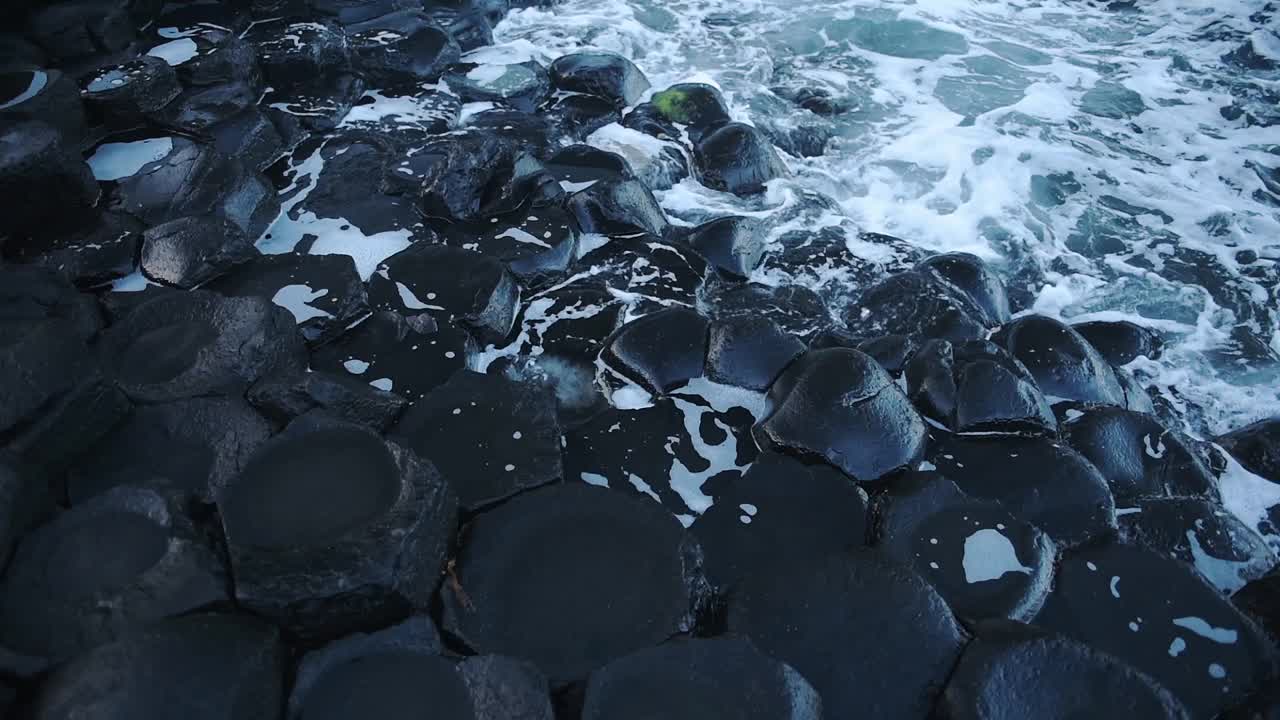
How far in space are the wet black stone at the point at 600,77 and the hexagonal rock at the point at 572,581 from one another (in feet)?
14.4

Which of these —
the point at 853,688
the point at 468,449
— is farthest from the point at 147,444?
the point at 853,688

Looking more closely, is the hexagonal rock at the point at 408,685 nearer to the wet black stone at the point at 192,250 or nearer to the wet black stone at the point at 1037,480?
the wet black stone at the point at 1037,480

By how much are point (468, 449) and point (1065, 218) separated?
15.8 feet

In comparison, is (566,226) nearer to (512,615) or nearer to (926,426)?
(926,426)

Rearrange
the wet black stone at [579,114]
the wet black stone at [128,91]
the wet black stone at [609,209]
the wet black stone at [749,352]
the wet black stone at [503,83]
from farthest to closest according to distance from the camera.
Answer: the wet black stone at [503,83] < the wet black stone at [579,114] < the wet black stone at [128,91] < the wet black stone at [609,209] < the wet black stone at [749,352]

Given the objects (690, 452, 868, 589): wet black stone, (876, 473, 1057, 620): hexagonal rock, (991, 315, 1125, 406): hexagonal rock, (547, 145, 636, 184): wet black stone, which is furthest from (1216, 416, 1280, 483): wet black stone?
(547, 145, 636, 184): wet black stone

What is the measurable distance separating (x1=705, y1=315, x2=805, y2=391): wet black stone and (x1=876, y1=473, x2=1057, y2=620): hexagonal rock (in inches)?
32.6

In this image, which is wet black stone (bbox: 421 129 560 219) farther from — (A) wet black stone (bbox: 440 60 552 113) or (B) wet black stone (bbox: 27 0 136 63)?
(B) wet black stone (bbox: 27 0 136 63)

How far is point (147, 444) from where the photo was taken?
2783mm

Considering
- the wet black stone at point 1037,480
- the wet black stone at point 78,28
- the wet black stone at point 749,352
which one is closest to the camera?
the wet black stone at point 1037,480

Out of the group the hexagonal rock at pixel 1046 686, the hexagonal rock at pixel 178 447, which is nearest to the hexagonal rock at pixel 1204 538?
the hexagonal rock at pixel 1046 686

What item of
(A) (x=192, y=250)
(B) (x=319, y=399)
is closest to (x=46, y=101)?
(A) (x=192, y=250)

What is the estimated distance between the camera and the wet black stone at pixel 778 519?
2.77m

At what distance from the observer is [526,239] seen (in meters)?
4.26
